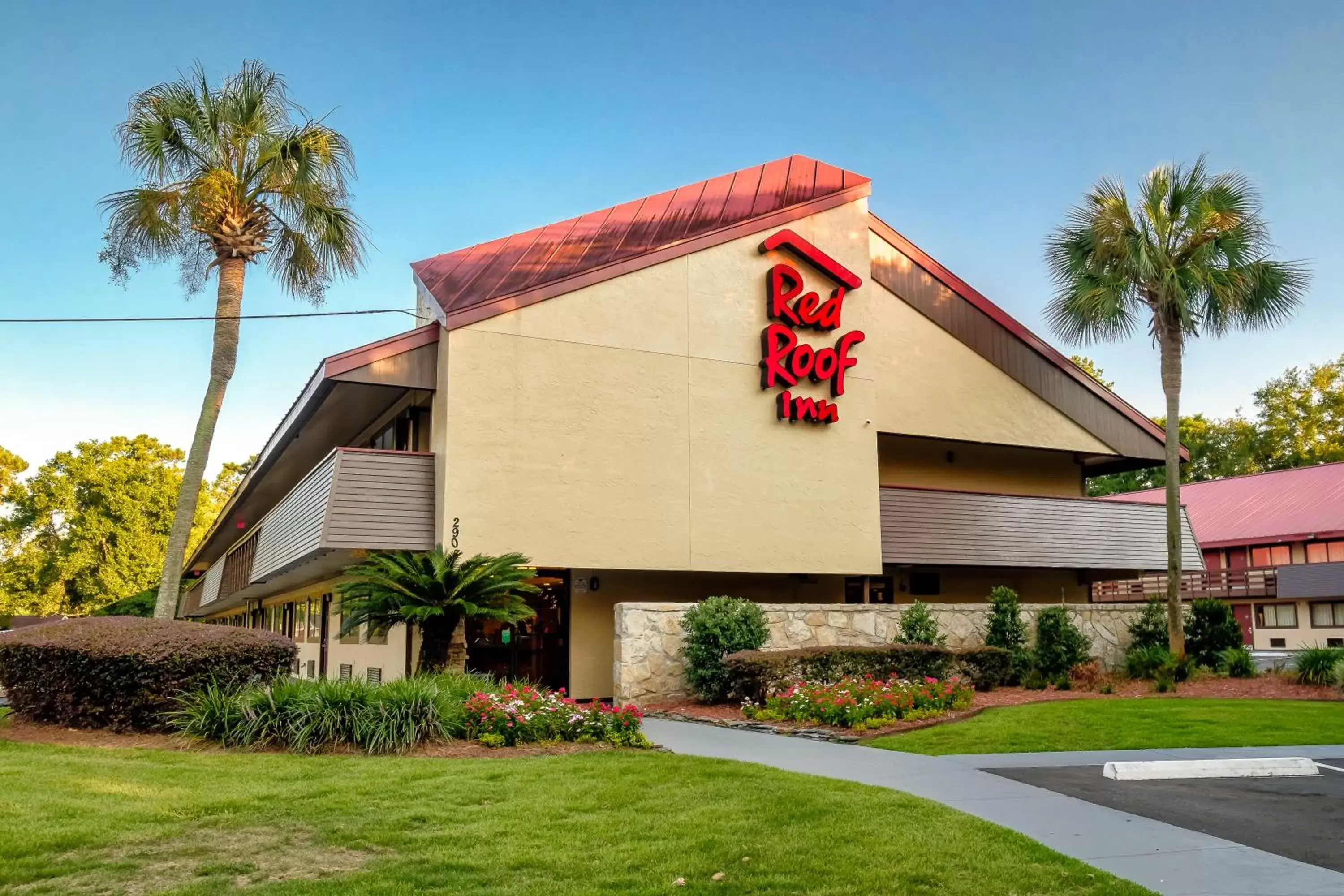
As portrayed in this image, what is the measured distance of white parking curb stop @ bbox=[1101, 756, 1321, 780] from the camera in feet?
30.6

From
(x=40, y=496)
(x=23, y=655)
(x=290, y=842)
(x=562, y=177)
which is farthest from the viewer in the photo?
(x=40, y=496)

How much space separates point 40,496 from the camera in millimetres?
53188

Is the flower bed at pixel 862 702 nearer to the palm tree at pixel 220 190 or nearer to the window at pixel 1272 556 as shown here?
the palm tree at pixel 220 190

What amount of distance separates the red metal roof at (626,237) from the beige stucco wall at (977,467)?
5926mm

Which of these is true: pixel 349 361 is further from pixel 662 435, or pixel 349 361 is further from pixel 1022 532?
pixel 1022 532

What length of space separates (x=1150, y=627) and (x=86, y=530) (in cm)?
5213

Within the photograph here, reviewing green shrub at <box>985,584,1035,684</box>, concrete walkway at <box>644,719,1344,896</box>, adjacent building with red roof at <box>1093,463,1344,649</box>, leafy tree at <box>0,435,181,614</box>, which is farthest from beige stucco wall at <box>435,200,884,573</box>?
leafy tree at <box>0,435,181,614</box>

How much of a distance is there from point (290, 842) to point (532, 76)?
14.8 metres

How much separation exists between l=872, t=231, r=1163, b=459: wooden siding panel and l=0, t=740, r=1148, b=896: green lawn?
50.0 ft

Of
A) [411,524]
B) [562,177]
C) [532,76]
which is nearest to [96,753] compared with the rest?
[411,524]

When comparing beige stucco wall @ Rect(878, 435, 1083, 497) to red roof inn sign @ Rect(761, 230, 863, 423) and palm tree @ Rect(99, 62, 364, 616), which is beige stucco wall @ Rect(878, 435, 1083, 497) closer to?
red roof inn sign @ Rect(761, 230, 863, 423)

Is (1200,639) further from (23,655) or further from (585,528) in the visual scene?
(23,655)


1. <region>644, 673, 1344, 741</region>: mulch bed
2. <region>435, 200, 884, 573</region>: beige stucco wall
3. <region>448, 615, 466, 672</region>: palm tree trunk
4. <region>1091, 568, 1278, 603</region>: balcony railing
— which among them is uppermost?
<region>435, 200, 884, 573</region>: beige stucco wall

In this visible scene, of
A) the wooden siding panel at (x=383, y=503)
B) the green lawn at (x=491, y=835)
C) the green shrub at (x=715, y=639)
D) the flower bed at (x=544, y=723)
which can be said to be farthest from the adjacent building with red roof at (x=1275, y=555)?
the green lawn at (x=491, y=835)
